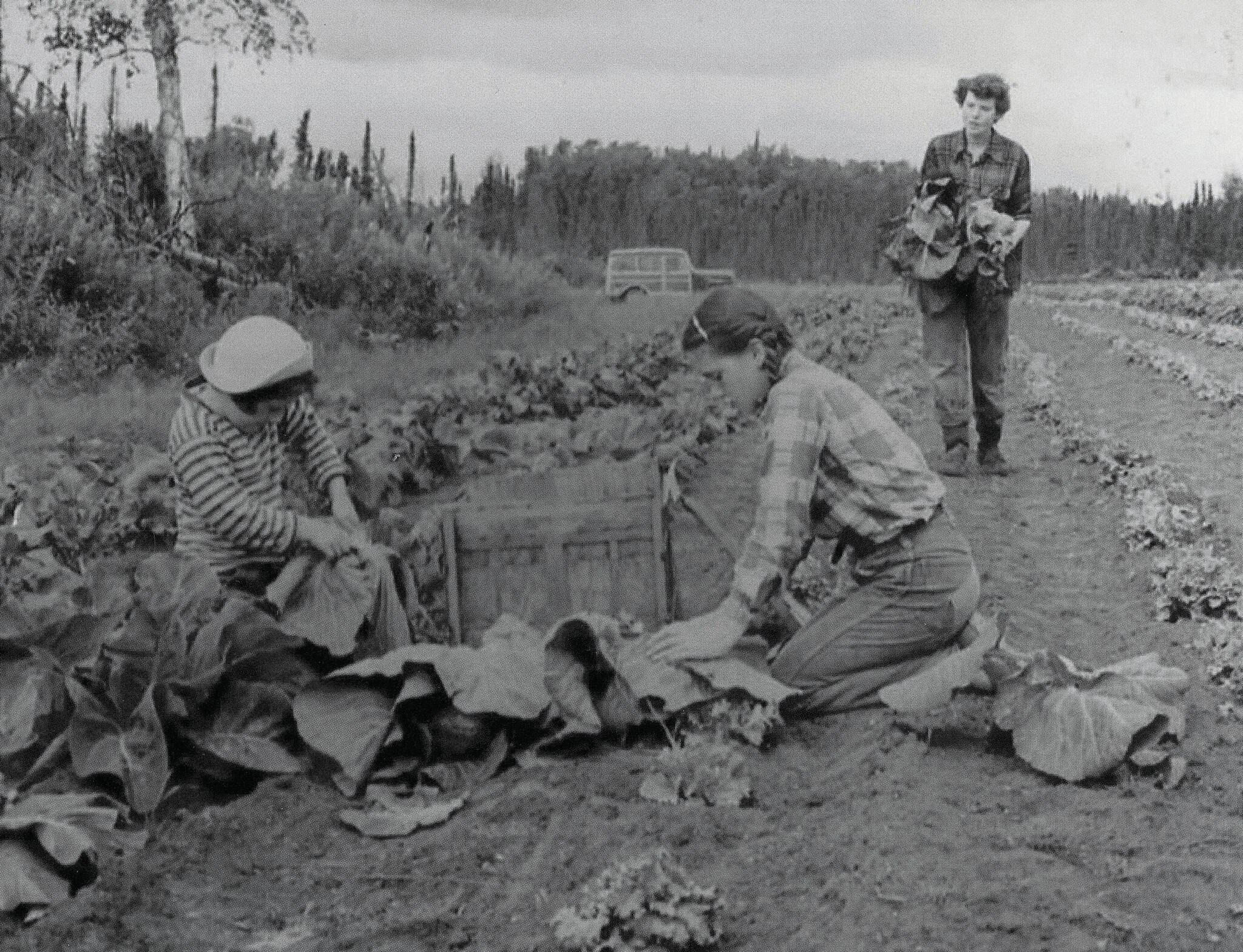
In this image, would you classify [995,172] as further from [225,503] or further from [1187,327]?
[1187,327]

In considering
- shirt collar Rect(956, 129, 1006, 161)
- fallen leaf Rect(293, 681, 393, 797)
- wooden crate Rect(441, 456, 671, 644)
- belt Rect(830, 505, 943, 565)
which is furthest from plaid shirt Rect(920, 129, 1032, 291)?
fallen leaf Rect(293, 681, 393, 797)

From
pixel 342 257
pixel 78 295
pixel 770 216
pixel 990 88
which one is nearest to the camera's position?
pixel 990 88

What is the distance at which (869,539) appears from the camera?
15.6 feet

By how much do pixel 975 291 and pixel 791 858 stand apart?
5.35 m

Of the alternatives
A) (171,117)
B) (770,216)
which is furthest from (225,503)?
(770,216)

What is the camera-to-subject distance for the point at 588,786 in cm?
409

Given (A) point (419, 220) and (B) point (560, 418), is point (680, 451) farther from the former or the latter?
(A) point (419, 220)

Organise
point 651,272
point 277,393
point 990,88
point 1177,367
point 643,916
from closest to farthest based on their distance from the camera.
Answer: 1. point 643,916
2. point 277,393
3. point 990,88
4. point 1177,367
5. point 651,272

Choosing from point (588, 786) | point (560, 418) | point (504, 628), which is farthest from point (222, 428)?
point (560, 418)

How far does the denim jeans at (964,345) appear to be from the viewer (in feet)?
27.4

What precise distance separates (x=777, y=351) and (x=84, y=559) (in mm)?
3333

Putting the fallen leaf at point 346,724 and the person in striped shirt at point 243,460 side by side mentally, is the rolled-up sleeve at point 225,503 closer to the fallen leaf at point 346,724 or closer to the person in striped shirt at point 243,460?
Result: the person in striped shirt at point 243,460

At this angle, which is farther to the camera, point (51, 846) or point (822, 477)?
point (822, 477)

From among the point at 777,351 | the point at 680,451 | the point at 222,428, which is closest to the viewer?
the point at 777,351
